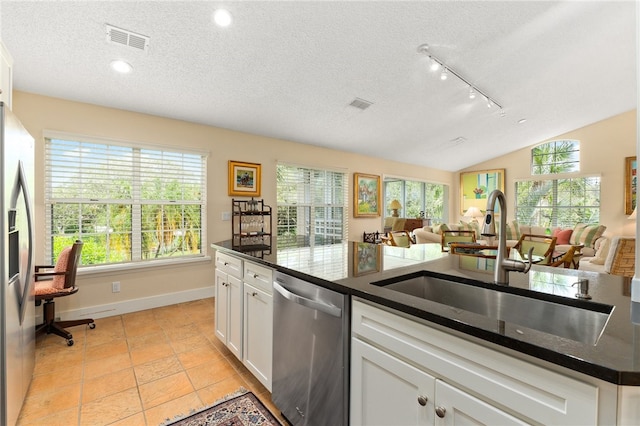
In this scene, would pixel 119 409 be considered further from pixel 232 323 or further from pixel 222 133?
pixel 222 133

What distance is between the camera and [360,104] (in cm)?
402

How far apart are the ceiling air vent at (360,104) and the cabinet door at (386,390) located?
3390mm

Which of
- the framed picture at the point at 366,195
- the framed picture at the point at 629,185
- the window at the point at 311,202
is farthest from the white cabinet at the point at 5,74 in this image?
the framed picture at the point at 629,185

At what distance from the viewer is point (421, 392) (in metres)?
0.98

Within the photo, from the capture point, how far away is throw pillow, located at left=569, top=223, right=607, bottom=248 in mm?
5730

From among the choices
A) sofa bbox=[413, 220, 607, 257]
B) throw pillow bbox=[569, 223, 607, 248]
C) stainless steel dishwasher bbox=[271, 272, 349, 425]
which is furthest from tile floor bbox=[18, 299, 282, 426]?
throw pillow bbox=[569, 223, 607, 248]

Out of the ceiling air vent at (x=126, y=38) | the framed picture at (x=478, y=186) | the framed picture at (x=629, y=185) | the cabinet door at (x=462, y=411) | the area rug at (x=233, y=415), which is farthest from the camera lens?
the framed picture at (x=478, y=186)

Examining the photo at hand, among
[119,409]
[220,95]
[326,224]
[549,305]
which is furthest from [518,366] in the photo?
[326,224]

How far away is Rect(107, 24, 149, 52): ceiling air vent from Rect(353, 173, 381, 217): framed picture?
4233 millimetres

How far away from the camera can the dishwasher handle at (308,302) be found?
4.33ft

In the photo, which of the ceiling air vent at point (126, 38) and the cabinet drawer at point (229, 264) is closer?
the cabinet drawer at point (229, 264)

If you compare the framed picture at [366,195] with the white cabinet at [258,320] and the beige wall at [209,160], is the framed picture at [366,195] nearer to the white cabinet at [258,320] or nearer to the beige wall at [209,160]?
the beige wall at [209,160]

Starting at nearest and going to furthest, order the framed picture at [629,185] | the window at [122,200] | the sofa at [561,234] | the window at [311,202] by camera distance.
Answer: the window at [122,200] < the window at [311,202] < the sofa at [561,234] < the framed picture at [629,185]

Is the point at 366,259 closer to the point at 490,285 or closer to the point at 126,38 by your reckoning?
the point at 490,285
